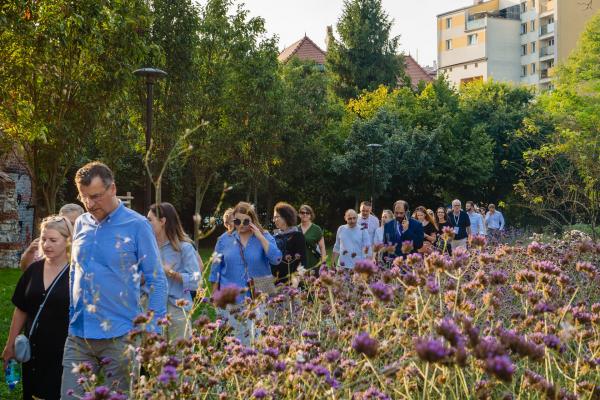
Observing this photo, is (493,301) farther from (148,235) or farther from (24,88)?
(24,88)

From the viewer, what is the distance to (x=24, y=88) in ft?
55.3

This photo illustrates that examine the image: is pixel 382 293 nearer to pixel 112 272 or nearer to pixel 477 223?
pixel 112 272

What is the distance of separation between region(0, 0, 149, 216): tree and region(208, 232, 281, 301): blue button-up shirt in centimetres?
781

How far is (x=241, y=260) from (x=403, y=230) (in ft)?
16.0

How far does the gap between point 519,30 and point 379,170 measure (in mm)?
49753

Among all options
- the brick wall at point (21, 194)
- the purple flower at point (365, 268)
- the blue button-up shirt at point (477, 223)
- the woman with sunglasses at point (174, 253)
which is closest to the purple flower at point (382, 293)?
the purple flower at point (365, 268)

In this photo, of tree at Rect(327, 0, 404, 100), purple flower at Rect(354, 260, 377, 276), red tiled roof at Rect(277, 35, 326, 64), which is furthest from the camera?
red tiled roof at Rect(277, 35, 326, 64)

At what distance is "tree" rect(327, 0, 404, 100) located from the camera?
58.2m

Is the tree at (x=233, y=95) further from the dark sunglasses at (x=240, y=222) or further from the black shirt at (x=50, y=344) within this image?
the black shirt at (x=50, y=344)

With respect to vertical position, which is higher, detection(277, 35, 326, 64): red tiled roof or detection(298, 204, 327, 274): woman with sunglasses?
detection(277, 35, 326, 64): red tiled roof

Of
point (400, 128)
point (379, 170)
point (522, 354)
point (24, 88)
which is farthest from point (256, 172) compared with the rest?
point (522, 354)

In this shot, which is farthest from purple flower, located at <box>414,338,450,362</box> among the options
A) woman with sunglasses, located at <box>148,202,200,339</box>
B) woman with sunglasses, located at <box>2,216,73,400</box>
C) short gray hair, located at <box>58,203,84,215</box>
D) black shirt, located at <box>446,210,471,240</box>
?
black shirt, located at <box>446,210,471,240</box>

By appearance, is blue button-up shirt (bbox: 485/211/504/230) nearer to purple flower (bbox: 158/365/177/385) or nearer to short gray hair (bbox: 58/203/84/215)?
short gray hair (bbox: 58/203/84/215)

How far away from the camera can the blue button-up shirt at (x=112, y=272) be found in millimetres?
5023
